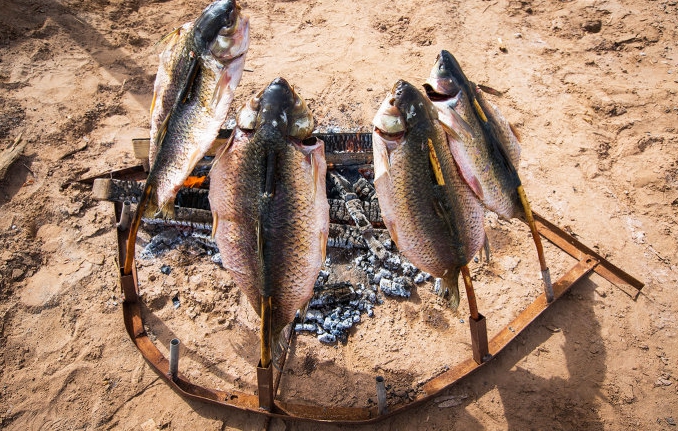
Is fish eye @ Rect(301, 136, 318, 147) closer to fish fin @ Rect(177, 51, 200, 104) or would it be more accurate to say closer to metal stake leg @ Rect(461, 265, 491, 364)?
fish fin @ Rect(177, 51, 200, 104)

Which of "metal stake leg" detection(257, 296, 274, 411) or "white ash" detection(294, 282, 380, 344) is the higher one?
"metal stake leg" detection(257, 296, 274, 411)

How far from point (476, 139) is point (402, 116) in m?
0.75

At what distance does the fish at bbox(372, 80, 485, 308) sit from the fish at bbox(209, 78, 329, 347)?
1.69 feet

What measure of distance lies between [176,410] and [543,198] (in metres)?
4.64

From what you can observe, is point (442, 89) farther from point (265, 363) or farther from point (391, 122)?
point (265, 363)

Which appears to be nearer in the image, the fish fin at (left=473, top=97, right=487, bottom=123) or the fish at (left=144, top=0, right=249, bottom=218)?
the fish at (left=144, top=0, right=249, bottom=218)

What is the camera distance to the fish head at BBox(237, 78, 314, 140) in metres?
3.24

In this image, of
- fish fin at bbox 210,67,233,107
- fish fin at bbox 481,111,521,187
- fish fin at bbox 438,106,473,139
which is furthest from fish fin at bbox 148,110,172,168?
fish fin at bbox 481,111,521,187

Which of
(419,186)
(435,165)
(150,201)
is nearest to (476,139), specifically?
(435,165)

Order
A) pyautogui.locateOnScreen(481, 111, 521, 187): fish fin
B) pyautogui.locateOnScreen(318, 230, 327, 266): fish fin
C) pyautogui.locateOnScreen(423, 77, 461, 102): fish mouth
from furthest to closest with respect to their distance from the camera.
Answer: pyautogui.locateOnScreen(423, 77, 461, 102): fish mouth → pyautogui.locateOnScreen(481, 111, 521, 187): fish fin → pyautogui.locateOnScreen(318, 230, 327, 266): fish fin

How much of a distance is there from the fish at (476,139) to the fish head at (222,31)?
1.67m

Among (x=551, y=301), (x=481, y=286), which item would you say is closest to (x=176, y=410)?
(x=481, y=286)

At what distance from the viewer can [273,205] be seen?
310 centimetres

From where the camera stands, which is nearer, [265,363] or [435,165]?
[265,363]
